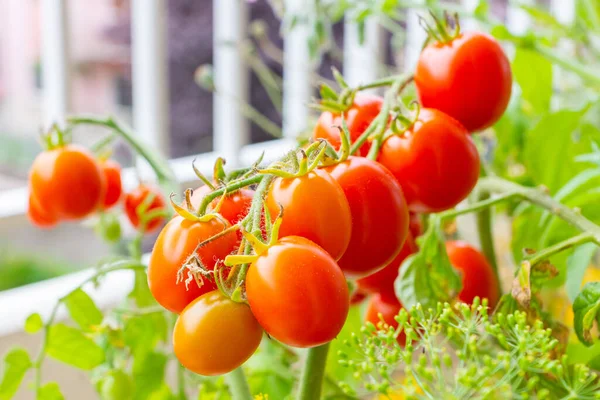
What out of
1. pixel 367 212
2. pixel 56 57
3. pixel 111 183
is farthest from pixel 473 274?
pixel 56 57

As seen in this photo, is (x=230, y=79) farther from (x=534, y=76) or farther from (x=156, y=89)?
(x=534, y=76)

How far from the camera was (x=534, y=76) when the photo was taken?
1.91 feet

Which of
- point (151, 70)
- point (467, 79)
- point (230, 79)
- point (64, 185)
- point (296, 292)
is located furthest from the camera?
point (230, 79)

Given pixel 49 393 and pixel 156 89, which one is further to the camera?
pixel 156 89

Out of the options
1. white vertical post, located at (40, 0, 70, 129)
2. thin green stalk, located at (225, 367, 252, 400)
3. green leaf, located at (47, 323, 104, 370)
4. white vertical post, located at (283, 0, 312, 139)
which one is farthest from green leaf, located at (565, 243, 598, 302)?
white vertical post, located at (283, 0, 312, 139)

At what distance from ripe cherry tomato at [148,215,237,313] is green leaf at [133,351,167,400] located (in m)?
0.22

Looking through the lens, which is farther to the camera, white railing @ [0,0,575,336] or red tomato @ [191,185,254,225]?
white railing @ [0,0,575,336]

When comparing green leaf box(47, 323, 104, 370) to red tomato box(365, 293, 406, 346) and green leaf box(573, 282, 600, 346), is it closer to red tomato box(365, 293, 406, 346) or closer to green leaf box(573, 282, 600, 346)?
red tomato box(365, 293, 406, 346)

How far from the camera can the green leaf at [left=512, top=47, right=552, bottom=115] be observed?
0.57 m

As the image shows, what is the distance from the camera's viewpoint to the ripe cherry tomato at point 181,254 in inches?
9.4

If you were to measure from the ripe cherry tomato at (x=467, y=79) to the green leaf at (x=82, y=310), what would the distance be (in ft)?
0.76

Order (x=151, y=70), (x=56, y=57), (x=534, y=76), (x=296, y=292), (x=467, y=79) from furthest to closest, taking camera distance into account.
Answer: (x=151, y=70)
(x=56, y=57)
(x=534, y=76)
(x=467, y=79)
(x=296, y=292)

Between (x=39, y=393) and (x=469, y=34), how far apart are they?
315mm

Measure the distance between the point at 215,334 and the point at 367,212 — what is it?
0.08 metres
